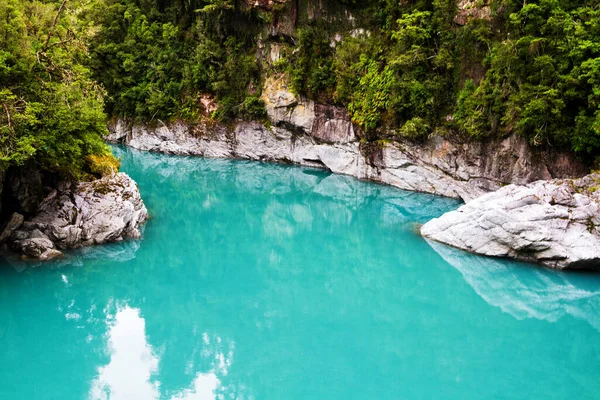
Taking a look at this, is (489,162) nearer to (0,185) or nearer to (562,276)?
(562,276)

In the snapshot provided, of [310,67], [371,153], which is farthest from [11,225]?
[310,67]

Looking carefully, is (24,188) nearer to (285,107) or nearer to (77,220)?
(77,220)

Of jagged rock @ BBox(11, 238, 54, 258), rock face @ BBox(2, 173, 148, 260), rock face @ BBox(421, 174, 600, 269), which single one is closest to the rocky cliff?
rock face @ BBox(421, 174, 600, 269)

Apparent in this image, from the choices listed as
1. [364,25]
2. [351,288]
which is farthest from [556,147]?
[364,25]

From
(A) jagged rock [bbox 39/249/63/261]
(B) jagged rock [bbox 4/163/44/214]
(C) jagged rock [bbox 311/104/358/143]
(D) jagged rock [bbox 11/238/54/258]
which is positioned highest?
(C) jagged rock [bbox 311/104/358/143]

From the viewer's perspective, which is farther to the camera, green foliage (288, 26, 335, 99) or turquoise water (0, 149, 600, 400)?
green foliage (288, 26, 335, 99)

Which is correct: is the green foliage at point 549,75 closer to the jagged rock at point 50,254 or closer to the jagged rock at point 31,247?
the jagged rock at point 50,254

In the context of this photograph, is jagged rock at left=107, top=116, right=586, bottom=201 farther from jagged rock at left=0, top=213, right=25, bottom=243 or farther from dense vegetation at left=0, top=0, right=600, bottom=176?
jagged rock at left=0, top=213, right=25, bottom=243
